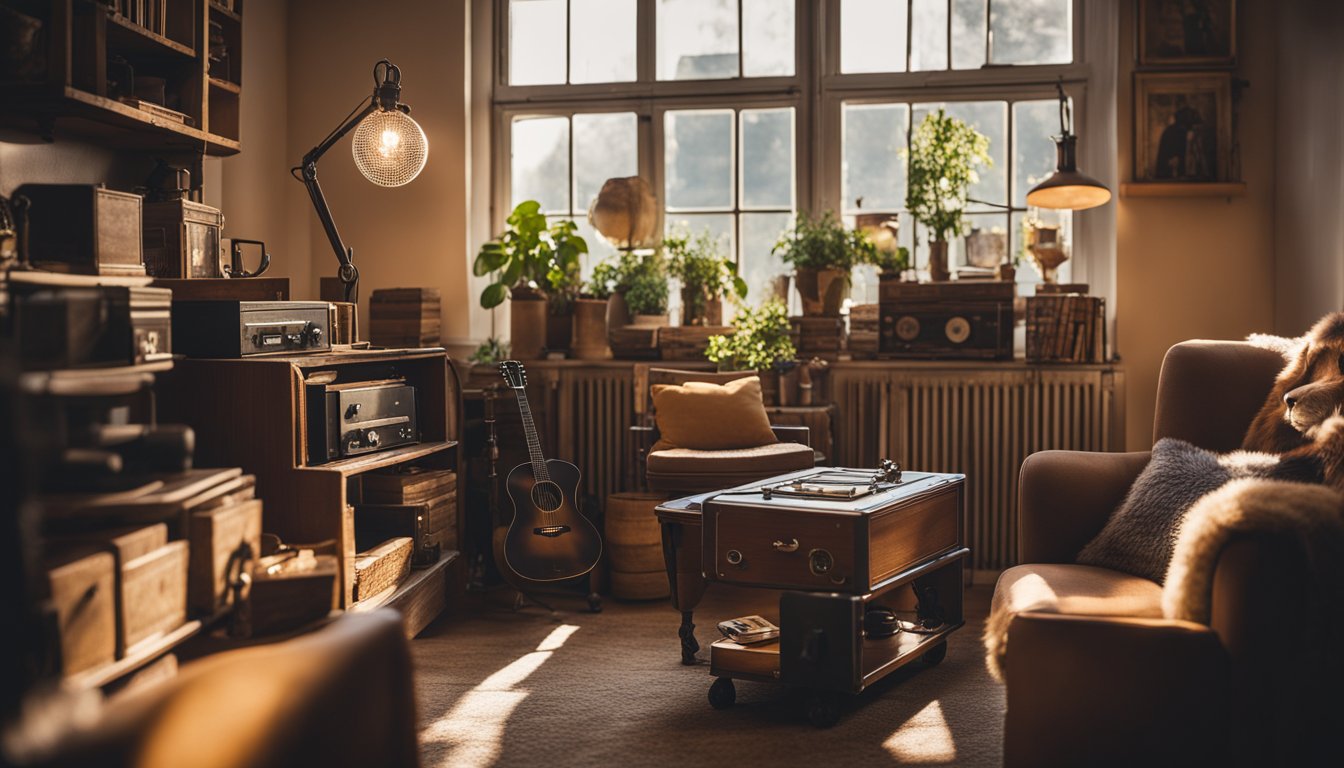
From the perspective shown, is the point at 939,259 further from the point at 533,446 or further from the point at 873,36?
the point at 533,446

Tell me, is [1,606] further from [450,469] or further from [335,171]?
[335,171]

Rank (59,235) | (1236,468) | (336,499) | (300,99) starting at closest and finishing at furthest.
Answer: (59,235) < (1236,468) < (336,499) < (300,99)

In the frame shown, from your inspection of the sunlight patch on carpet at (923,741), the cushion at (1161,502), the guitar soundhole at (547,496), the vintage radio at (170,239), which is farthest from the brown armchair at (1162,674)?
the vintage radio at (170,239)

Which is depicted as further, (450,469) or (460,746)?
(450,469)

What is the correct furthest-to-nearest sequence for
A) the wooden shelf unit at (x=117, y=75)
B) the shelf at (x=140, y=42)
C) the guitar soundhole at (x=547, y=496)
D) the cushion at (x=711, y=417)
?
the cushion at (x=711, y=417)
the guitar soundhole at (x=547, y=496)
the shelf at (x=140, y=42)
the wooden shelf unit at (x=117, y=75)

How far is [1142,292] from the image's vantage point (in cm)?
470

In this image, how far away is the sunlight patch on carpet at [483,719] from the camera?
9.07 ft

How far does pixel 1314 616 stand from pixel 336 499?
7.90 ft

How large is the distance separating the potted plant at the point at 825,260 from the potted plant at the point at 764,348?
272 mm

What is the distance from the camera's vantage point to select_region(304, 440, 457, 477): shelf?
10.8 ft

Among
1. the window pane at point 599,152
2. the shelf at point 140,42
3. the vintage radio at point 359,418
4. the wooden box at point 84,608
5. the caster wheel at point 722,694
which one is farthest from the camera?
the window pane at point 599,152

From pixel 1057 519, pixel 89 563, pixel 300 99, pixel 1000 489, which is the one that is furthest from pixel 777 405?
pixel 89 563

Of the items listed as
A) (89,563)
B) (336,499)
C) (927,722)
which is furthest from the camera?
(336,499)

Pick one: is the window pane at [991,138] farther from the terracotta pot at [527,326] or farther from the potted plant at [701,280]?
the terracotta pot at [527,326]
